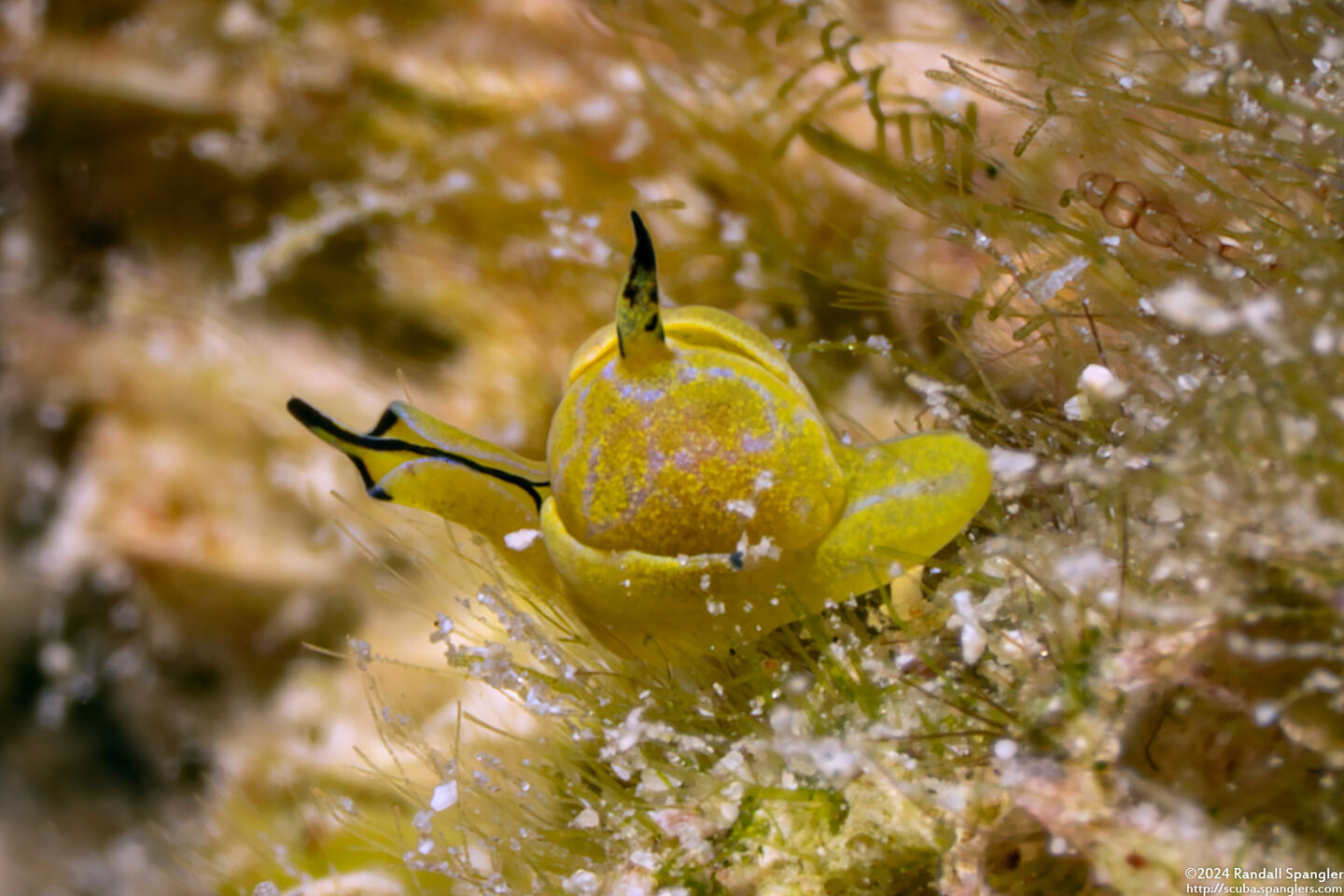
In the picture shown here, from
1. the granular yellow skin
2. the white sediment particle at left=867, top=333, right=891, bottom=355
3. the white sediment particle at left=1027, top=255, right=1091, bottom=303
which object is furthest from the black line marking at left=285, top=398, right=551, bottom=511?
the white sediment particle at left=1027, top=255, right=1091, bottom=303

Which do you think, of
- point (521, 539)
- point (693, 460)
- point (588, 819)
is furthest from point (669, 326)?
point (588, 819)

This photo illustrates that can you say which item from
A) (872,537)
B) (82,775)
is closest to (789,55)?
(872,537)

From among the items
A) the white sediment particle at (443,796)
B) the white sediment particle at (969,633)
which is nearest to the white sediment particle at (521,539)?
Answer: the white sediment particle at (443,796)

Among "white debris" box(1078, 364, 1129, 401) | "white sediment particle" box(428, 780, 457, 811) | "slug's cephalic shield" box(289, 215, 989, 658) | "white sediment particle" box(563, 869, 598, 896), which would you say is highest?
"white debris" box(1078, 364, 1129, 401)

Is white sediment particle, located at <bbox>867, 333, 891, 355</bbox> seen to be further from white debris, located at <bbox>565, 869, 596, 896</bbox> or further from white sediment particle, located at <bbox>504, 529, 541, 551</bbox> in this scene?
white debris, located at <bbox>565, 869, 596, 896</bbox>

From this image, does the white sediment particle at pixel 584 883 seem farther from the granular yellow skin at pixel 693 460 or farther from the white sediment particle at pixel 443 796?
the granular yellow skin at pixel 693 460

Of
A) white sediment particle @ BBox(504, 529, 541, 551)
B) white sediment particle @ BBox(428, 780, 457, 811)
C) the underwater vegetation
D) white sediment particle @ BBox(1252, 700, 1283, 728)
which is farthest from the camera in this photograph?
white sediment particle @ BBox(504, 529, 541, 551)

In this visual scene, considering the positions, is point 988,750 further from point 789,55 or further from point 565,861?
point 789,55
